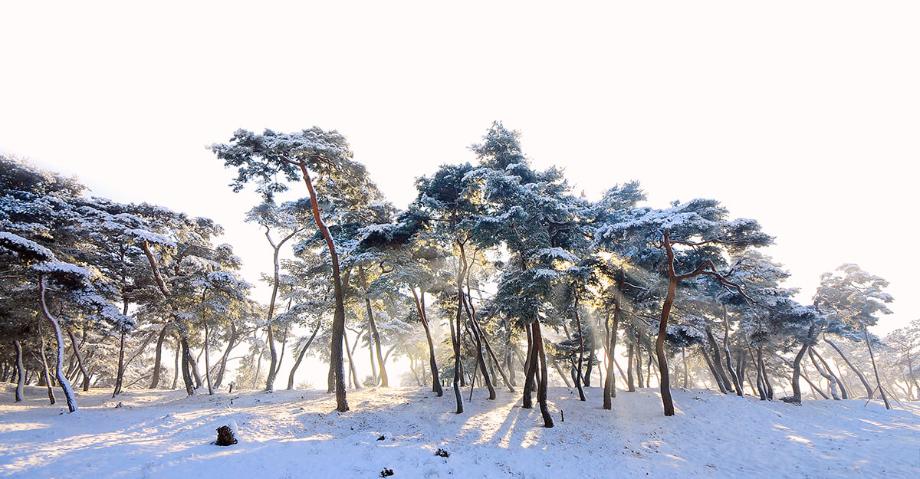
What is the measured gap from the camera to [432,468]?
35.5ft

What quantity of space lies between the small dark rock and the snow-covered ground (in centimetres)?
30

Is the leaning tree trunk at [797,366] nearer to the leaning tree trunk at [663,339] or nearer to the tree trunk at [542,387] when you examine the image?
the leaning tree trunk at [663,339]

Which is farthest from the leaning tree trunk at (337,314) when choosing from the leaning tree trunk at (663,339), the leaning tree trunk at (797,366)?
the leaning tree trunk at (797,366)

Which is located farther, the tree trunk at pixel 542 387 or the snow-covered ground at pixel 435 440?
the tree trunk at pixel 542 387

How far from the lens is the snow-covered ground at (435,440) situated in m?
10.1

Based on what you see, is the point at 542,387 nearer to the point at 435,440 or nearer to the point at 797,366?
the point at 435,440

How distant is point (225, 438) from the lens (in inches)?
453

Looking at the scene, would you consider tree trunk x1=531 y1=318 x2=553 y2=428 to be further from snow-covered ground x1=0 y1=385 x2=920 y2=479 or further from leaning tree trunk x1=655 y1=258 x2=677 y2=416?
leaning tree trunk x1=655 y1=258 x2=677 y2=416

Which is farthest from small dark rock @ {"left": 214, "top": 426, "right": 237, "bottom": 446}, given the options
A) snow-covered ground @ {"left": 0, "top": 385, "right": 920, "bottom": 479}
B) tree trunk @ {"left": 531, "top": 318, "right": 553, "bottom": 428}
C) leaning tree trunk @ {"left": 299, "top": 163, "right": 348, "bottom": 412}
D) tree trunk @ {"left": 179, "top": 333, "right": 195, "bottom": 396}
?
tree trunk @ {"left": 179, "top": 333, "right": 195, "bottom": 396}

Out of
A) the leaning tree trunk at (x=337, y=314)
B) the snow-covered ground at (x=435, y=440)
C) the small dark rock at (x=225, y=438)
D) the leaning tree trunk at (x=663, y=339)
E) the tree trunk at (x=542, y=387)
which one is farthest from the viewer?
the leaning tree trunk at (x=663, y=339)

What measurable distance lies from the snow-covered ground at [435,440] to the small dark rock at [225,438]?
302mm

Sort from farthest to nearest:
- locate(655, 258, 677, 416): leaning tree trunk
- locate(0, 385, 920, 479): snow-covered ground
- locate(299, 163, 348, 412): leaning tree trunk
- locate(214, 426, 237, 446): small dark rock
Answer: locate(655, 258, 677, 416): leaning tree trunk, locate(299, 163, 348, 412): leaning tree trunk, locate(214, 426, 237, 446): small dark rock, locate(0, 385, 920, 479): snow-covered ground

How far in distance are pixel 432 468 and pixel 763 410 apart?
24.3 metres

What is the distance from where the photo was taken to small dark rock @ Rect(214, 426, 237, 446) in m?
11.5
